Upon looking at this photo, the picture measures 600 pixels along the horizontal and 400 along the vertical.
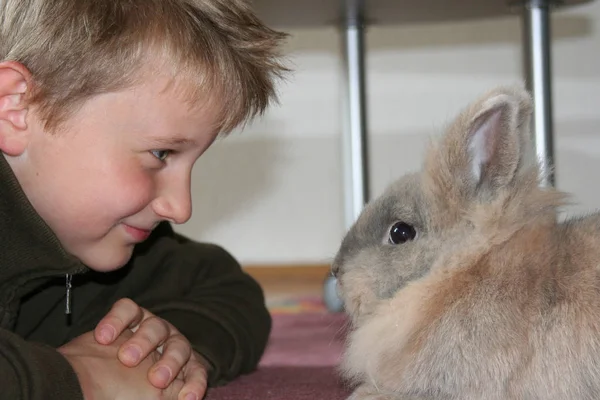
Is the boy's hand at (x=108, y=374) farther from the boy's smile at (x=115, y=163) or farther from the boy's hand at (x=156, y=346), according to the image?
the boy's smile at (x=115, y=163)

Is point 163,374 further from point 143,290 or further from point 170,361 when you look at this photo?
point 143,290

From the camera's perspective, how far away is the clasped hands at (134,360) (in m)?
0.90

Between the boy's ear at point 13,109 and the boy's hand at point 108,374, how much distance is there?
0.75 ft

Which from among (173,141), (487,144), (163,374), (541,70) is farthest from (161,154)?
(541,70)

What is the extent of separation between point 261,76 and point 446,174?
0.98 ft

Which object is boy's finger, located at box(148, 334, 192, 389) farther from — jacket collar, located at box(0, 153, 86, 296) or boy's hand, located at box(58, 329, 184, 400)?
jacket collar, located at box(0, 153, 86, 296)

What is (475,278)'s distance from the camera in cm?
86

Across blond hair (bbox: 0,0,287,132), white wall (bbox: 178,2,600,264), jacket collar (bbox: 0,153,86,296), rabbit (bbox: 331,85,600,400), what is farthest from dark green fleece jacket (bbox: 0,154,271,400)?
A: white wall (bbox: 178,2,600,264)

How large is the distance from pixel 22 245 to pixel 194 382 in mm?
239

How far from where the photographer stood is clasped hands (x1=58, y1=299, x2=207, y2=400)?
896mm

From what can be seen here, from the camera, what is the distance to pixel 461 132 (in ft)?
2.97

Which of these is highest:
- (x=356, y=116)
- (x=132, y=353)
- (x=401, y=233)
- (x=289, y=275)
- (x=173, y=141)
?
(x=356, y=116)

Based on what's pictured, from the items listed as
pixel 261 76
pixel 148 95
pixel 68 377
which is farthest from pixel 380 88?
pixel 68 377

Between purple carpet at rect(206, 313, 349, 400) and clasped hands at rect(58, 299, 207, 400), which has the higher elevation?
clasped hands at rect(58, 299, 207, 400)
